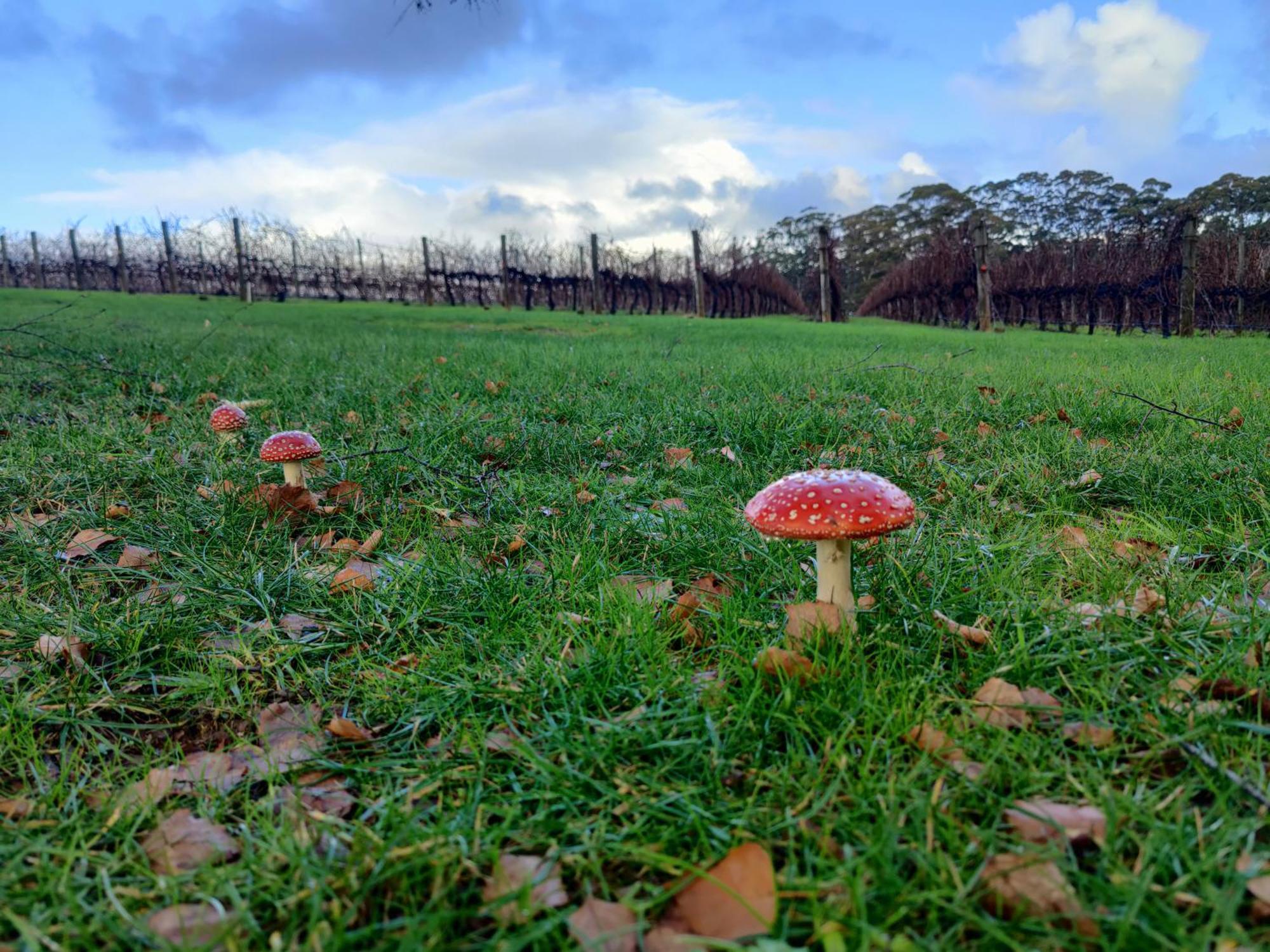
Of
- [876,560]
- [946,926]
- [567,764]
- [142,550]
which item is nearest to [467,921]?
[567,764]

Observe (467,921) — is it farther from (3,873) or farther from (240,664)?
(240,664)

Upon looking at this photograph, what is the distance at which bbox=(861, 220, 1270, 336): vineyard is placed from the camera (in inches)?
899

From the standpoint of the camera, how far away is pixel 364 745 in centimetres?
156

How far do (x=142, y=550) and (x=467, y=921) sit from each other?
79.7 inches

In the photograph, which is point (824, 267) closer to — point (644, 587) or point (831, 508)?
point (644, 587)

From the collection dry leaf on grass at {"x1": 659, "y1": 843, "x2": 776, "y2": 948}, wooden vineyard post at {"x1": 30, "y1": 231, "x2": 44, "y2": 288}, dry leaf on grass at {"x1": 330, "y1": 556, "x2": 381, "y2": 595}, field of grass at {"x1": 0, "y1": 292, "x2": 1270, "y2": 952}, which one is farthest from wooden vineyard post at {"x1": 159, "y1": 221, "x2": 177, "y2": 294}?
dry leaf on grass at {"x1": 659, "y1": 843, "x2": 776, "y2": 948}

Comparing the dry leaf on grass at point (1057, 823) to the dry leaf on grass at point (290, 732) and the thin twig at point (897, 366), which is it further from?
the thin twig at point (897, 366)

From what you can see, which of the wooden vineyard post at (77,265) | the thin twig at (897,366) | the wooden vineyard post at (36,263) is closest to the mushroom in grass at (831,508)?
the thin twig at (897,366)

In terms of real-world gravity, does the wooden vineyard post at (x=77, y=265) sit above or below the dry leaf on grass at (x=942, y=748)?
above

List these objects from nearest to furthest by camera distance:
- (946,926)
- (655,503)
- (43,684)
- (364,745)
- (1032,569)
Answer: (946,926) < (364,745) < (43,684) < (1032,569) < (655,503)

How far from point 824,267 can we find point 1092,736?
25577 millimetres

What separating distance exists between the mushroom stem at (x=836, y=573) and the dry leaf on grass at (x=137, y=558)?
2.18m

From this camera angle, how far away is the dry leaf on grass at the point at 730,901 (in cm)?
106

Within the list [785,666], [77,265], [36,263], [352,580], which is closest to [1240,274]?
→ [785,666]
